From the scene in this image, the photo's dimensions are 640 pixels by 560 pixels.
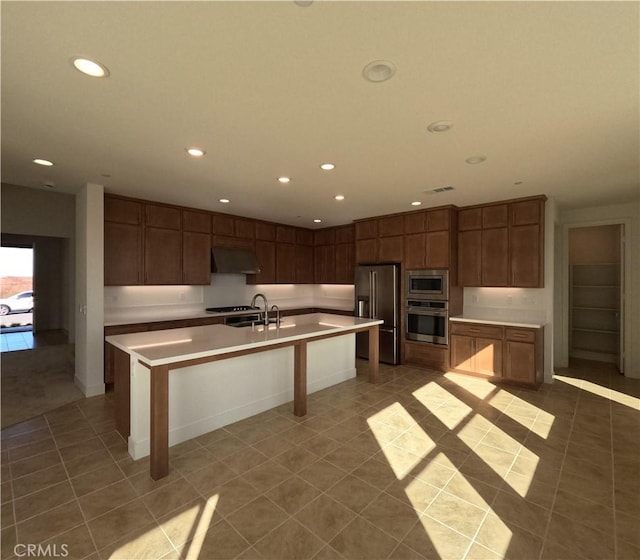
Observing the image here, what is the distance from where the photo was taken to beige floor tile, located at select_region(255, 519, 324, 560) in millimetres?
1672

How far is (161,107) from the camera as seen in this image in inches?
81.8

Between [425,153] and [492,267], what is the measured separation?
108 inches

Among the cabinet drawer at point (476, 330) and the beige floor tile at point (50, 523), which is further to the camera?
the cabinet drawer at point (476, 330)

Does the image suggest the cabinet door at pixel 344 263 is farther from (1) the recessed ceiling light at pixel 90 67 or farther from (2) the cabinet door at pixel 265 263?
(1) the recessed ceiling light at pixel 90 67

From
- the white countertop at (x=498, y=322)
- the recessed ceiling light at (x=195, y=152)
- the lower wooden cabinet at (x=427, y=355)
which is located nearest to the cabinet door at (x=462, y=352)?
the lower wooden cabinet at (x=427, y=355)

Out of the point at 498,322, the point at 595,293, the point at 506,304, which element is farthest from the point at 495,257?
the point at 595,293

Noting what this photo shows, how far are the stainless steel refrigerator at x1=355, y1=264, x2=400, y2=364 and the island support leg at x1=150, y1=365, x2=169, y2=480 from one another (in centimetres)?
384

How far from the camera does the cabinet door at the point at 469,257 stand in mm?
4902

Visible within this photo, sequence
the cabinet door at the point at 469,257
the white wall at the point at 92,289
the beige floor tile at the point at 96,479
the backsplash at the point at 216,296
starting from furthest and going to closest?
the cabinet door at the point at 469,257 → the backsplash at the point at 216,296 → the white wall at the point at 92,289 → the beige floor tile at the point at 96,479

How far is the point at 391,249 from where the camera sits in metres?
5.56

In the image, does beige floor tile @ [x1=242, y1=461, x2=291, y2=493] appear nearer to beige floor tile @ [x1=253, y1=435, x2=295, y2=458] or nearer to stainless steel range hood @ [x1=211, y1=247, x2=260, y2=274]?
beige floor tile @ [x1=253, y1=435, x2=295, y2=458]

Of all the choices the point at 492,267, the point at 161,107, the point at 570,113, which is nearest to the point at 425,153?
the point at 570,113

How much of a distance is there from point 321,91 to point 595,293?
264 inches

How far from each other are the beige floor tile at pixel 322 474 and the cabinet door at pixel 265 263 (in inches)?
168
